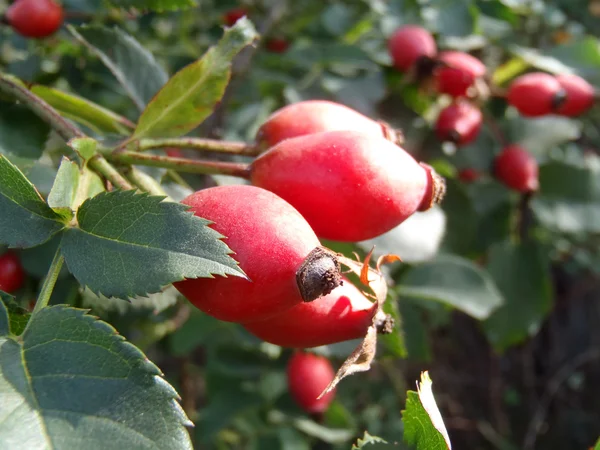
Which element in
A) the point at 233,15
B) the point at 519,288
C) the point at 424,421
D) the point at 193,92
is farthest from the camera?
the point at 233,15

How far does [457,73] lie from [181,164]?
1075mm

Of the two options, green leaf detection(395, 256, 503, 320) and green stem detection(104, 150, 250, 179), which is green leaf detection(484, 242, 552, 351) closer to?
green leaf detection(395, 256, 503, 320)

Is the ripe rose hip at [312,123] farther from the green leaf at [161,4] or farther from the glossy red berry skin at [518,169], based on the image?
the glossy red berry skin at [518,169]

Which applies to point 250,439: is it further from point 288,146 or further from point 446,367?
point 446,367

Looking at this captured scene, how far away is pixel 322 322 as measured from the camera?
2.42ft

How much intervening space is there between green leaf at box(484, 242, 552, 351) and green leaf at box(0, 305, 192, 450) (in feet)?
5.33

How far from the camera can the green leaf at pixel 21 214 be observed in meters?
0.73

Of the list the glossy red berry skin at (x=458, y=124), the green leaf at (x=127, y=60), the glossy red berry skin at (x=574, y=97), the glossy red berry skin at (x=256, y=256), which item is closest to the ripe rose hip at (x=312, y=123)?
the glossy red berry skin at (x=256, y=256)

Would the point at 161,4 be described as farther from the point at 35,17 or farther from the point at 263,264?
the point at 263,264

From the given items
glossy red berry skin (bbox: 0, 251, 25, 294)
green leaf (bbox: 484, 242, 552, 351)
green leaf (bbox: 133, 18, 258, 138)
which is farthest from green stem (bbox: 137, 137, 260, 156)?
green leaf (bbox: 484, 242, 552, 351)

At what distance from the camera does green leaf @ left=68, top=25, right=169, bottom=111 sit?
4.04 ft

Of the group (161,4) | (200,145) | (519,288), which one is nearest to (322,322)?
(200,145)

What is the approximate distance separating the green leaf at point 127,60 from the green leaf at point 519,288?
4.21ft

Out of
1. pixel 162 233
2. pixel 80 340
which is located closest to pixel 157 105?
pixel 162 233
